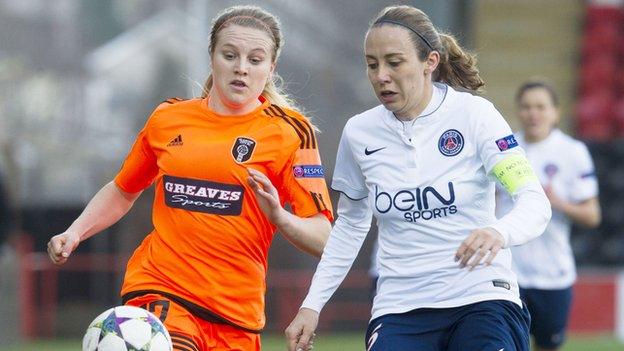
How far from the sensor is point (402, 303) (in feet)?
17.0

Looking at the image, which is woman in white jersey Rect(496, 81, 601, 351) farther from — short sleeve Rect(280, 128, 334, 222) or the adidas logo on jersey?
the adidas logo on jersey

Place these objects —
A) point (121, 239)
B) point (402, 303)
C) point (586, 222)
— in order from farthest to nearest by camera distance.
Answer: point (121, 239) < point (586, 222) < point (402, 303)

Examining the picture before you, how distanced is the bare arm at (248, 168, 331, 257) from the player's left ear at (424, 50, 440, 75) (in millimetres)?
731

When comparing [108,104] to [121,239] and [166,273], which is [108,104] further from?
[166,273]

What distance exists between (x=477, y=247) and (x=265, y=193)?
925mm

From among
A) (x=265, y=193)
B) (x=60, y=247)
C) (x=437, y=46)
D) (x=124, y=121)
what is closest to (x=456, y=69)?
(x=437, y=46)

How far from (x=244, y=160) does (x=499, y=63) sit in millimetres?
12662

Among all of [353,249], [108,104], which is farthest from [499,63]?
[353,249]

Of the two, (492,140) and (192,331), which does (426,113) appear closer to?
(492,140)

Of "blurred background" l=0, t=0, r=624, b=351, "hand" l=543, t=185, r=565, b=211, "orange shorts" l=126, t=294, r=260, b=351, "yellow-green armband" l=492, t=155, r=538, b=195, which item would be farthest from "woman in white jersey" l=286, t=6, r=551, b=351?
"blurred background" l=0, t=0, r=624, b=351

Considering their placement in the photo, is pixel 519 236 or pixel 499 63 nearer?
pixel 519 236

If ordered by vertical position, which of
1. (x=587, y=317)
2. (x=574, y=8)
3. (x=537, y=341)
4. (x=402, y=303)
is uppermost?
(x=574, y=8)

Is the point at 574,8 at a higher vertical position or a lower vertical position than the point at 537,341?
higher

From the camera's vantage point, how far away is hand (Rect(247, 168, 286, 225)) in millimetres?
5074
